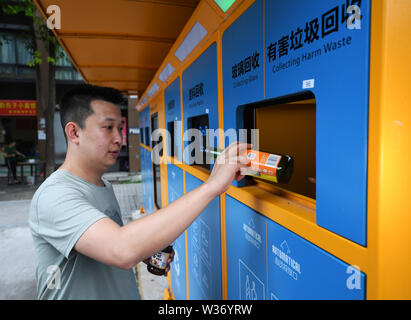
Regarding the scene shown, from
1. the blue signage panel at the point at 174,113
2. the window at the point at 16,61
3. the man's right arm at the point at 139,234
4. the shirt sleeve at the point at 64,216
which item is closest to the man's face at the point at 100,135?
the shirt sleeve at the point at 64,216

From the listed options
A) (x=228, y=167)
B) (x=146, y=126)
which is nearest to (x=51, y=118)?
(x=146, y=126)

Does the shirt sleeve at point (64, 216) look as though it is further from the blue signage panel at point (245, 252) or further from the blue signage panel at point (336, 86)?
the blue signage panel at point (336, 86)

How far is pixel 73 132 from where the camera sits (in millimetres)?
1332

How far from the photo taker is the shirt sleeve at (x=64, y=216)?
3.11ft

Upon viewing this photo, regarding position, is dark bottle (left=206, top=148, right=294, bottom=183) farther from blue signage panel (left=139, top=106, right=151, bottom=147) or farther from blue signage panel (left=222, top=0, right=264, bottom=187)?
blue signage panel (left=139, top=106, right=151, bottom=147)

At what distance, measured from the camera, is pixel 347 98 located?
2.24ft

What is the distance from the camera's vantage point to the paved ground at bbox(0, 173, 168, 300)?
359 centimetres

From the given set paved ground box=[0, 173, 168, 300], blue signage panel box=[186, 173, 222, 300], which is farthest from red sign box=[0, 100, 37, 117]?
blue signage panel box=[186, 173, 222, 300]

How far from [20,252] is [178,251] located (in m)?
3.41

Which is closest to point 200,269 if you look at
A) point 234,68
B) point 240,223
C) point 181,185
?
point 181,185

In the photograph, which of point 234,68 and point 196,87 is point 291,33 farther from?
point 196,87

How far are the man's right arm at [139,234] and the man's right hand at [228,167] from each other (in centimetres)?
5

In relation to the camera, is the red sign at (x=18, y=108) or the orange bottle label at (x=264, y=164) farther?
the red sign at (x=18, y=108)

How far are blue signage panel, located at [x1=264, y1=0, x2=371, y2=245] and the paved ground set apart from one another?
10.5 ft
